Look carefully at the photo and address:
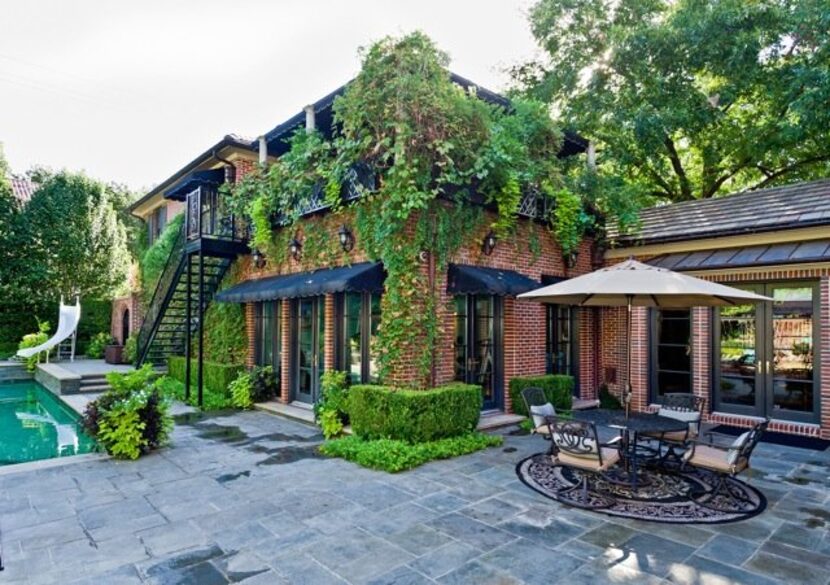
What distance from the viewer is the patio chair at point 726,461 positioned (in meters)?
5.27

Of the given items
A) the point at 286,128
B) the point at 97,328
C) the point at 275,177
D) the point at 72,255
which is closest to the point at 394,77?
the point at 275,177

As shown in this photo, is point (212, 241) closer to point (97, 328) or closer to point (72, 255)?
point (72, 255)

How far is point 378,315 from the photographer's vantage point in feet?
30.7

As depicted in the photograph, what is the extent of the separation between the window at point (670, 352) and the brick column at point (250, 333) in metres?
9.61

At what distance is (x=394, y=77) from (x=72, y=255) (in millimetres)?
21665

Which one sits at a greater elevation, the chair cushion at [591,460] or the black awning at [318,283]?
the black awning at [318,283]

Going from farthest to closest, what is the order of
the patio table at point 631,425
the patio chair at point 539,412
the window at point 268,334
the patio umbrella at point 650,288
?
the window at point 268,334 < the patio chair at point 539,412 < the patio table at point 631,425 < the patio umbrella at point 650,288

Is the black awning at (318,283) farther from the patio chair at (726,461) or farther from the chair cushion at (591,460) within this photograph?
the patio chair at (726,461)

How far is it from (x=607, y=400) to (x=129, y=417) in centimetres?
1000

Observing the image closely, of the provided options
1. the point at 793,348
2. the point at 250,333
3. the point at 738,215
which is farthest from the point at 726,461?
the point at 250,333

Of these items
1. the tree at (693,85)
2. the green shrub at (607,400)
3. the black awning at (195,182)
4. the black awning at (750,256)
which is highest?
the tree at (693,85)

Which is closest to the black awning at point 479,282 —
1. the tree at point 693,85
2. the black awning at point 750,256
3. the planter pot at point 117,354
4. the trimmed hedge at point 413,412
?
the trimmed hedge at point 413,412

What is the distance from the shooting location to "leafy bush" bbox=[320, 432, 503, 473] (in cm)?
685

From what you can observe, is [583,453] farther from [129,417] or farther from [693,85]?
[693,85]
